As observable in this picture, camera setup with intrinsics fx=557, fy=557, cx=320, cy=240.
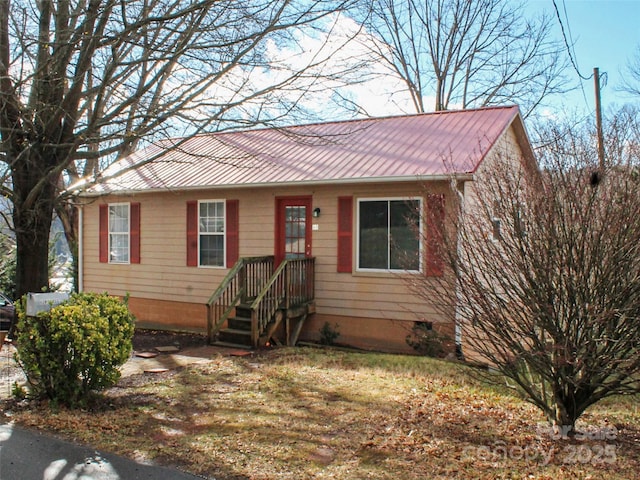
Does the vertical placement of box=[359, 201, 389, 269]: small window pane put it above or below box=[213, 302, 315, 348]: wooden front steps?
above

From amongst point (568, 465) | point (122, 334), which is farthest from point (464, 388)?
point (122, 334)

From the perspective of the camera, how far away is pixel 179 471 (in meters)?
4.25

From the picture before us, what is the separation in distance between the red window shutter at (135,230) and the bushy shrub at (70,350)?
300 inches

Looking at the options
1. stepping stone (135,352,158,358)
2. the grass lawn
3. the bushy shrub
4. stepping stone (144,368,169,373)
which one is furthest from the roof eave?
the bushy shrub

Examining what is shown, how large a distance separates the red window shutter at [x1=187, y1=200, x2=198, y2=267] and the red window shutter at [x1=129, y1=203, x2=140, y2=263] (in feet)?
5.48

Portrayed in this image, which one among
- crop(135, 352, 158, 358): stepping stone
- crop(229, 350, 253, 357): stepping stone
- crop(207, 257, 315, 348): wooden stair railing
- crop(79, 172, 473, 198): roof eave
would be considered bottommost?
crop(135, 352, 158, 358): stepping stone

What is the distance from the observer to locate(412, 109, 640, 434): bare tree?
14.3ft

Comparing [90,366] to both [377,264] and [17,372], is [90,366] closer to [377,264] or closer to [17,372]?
[17,372]

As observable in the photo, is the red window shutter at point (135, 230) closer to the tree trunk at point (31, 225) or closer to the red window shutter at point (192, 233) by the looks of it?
the red window shutter at point (192, 233)

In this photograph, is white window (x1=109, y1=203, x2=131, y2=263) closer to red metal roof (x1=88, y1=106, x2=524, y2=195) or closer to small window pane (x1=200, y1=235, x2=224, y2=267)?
red metal roof (x1=88, y1=106, x2=524, y2=195)

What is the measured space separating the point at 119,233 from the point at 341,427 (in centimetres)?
1019

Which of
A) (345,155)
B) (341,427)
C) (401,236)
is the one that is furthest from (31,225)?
(341,427)

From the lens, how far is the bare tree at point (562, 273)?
4367 mm

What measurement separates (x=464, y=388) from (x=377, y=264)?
3753mm
